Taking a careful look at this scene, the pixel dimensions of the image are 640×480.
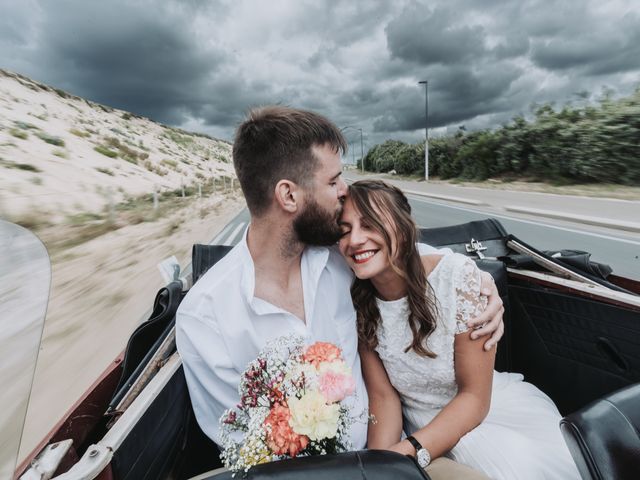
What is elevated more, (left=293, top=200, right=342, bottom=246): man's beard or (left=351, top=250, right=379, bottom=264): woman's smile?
(left=293, top=200, right=342, bottom=246): man's beard

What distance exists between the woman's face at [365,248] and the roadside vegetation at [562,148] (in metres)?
16.8

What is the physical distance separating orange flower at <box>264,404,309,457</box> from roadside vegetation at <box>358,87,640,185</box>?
57.6ft

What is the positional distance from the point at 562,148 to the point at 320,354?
20.2 meters

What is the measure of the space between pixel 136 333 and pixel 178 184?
2604cm

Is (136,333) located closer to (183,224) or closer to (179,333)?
(179,333)

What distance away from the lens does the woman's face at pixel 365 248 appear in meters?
1.77

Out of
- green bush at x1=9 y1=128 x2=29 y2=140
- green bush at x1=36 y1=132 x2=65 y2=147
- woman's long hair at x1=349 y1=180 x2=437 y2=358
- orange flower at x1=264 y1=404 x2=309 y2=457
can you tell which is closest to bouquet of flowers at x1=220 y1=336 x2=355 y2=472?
orange flower at x1=264 y1=404 x2=309 y2=457

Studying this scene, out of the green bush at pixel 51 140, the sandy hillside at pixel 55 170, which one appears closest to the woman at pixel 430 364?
the sandy hillside at pixel 55 170

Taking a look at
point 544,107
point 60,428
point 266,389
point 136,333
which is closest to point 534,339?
point 266,389

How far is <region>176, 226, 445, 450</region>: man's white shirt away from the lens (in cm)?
170

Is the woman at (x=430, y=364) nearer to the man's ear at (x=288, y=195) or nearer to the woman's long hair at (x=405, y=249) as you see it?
the woman's long hair at (x=405, y=249)

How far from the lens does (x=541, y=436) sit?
165cm

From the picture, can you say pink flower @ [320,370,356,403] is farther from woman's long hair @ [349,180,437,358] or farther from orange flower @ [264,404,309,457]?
woman's long hair @ [349,180,437,358]

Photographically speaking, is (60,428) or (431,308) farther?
(431,308)
